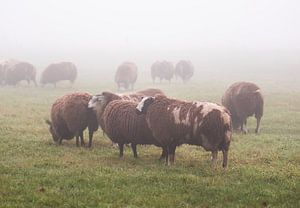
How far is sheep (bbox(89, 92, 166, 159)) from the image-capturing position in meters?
16.3

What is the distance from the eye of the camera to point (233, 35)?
157375 millimetres

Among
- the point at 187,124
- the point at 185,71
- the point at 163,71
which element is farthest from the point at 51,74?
the point at 187,124

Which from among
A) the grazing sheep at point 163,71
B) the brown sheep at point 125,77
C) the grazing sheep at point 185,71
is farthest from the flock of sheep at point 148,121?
the grazing sheep at point 163,71

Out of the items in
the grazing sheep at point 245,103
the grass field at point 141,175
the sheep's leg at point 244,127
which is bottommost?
the sheep's leg at point 244,127

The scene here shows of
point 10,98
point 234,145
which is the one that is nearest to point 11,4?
point 10,98

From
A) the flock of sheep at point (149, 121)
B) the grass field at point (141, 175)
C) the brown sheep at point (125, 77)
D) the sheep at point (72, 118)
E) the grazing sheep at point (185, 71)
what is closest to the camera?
the grass field at point (141, 175)

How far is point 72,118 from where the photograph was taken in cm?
1817

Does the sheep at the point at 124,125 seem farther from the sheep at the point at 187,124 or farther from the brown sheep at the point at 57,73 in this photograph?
the brown sheep at the point at 57,73

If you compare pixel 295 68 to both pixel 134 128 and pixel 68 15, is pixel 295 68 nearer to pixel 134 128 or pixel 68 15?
pixel 134 128

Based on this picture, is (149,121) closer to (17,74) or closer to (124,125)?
(124,125)

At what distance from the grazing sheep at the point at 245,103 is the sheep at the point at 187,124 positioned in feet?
24.8

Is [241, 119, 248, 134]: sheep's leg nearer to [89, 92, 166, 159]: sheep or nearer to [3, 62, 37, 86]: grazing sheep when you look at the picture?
[89, 92, 166, 159]: sheep

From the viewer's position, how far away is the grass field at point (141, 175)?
11.7 meters

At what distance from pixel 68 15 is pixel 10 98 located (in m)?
162
